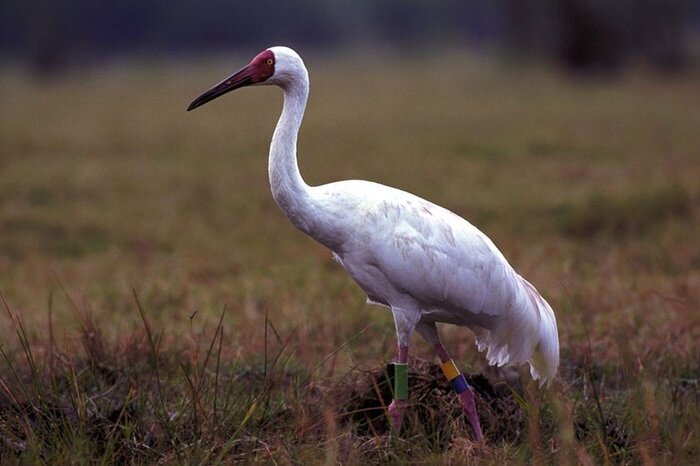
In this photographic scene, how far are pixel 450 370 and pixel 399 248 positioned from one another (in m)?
0.54

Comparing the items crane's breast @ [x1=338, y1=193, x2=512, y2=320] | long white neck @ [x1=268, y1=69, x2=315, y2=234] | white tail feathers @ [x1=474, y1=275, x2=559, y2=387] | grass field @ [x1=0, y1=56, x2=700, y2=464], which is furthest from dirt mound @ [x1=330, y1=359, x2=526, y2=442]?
long white neck @ [x1=268, y1=69, x2=315, y2=234]

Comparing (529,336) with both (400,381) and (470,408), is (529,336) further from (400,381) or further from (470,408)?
(400,381)

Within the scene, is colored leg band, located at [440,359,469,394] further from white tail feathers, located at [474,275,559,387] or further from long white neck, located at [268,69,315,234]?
long white neck, located at [268,69,315,234]

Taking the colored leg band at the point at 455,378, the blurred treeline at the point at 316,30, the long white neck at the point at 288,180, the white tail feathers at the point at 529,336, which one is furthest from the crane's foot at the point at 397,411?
the blurred treeline at the point at 316,30

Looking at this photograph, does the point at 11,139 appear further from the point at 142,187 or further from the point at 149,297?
the point at 149,297

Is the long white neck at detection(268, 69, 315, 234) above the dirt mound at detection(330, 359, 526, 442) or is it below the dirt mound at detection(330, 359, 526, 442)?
above

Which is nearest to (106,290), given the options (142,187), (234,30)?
(142,187)

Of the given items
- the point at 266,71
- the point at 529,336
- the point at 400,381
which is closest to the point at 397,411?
the point at 400,381

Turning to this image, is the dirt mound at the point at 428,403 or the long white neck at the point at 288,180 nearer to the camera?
the long white neck at the point at 288,180

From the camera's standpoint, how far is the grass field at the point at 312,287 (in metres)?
4.06

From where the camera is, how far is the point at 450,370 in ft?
14.7

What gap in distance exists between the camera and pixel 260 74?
4.42m

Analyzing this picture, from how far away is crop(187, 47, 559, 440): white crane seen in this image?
14.3 feet

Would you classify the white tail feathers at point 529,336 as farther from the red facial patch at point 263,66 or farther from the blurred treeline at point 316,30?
the blurred treeline at point 316,30
